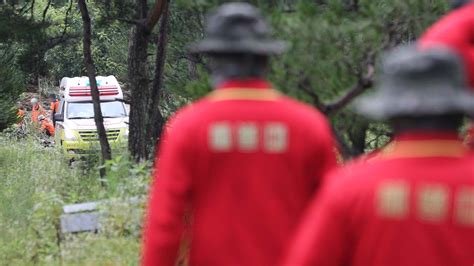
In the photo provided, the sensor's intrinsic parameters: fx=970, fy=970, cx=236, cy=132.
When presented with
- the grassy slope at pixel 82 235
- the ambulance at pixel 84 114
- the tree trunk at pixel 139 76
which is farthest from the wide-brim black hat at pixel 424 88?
the ambulance at pixel 84 114

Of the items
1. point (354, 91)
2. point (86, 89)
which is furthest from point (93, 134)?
point (354, 91)

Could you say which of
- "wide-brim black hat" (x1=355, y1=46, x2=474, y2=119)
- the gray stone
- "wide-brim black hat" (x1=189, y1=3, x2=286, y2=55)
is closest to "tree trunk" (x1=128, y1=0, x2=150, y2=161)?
the gray stone

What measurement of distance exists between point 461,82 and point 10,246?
671cm

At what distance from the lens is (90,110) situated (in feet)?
82.7

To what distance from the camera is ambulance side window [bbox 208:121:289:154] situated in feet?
12.7

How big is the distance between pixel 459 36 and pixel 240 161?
3.76ft

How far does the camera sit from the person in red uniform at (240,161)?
388 cm

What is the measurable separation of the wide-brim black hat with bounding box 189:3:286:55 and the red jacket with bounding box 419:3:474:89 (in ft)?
2.32

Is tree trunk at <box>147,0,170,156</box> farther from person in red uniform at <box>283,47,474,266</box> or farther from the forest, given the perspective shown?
person in red uniform at <box>283,47,474,266</box>

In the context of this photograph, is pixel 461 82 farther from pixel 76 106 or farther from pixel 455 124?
pixel 76 106

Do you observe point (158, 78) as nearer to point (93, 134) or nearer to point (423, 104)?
point (423, 104)

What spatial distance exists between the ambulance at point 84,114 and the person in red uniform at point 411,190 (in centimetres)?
1926

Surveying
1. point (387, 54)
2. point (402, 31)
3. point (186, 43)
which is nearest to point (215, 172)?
point (387, 54)

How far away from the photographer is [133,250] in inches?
293
